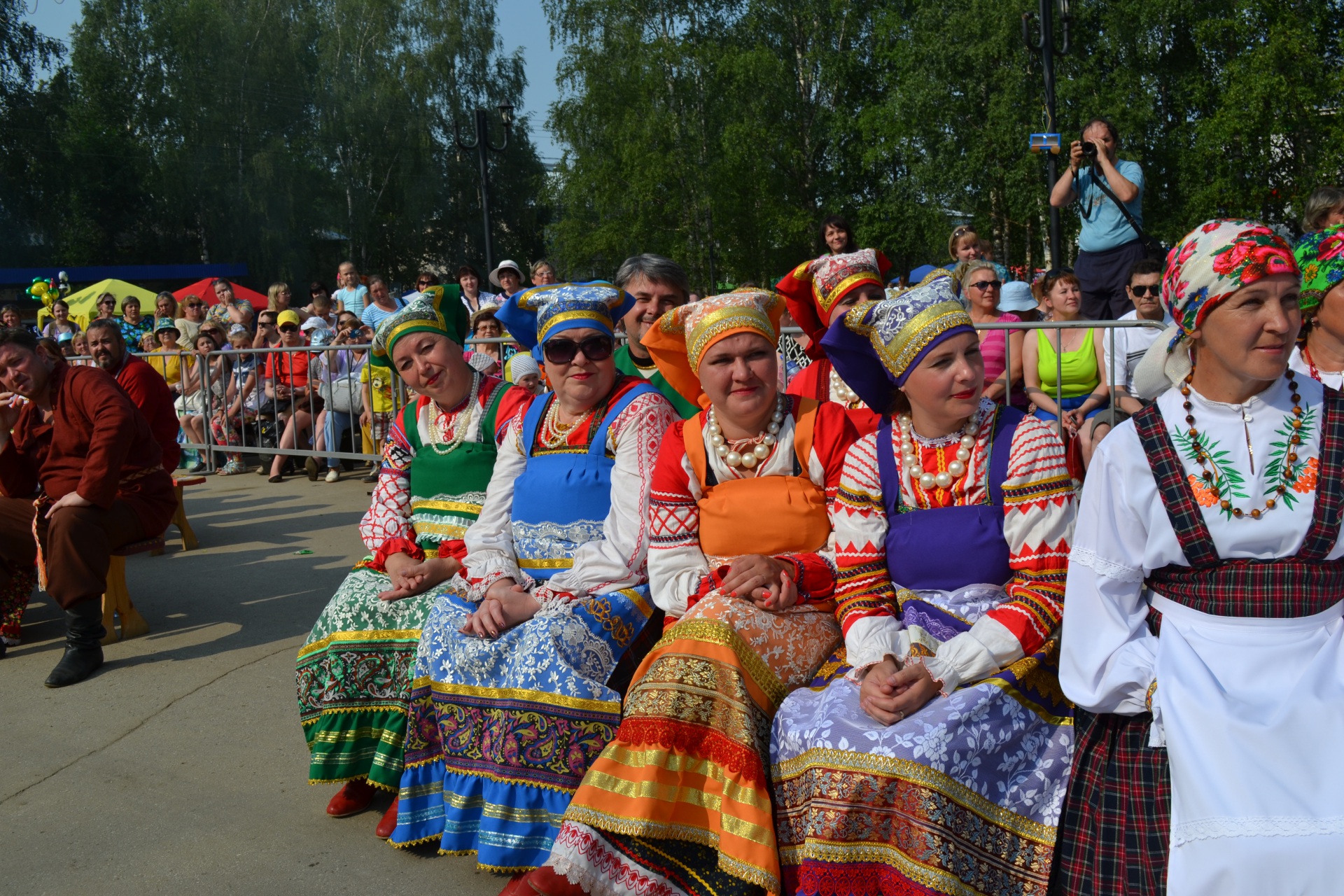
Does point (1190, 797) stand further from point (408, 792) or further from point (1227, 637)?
point (408, 792)

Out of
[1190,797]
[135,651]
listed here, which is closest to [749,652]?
[1190,797]

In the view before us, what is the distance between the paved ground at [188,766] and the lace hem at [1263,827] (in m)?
2.05

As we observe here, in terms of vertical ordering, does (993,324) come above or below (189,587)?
above

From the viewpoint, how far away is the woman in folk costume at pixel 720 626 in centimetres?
287

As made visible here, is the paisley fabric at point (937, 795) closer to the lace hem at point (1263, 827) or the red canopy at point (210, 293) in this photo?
the lace hem at point (1263, 827)

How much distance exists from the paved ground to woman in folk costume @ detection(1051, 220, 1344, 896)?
6.32 ft

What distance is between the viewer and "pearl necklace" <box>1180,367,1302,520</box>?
94.5 inches

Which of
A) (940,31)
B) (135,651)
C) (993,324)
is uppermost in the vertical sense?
(940,31)

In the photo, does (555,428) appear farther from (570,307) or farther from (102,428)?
(102,428)

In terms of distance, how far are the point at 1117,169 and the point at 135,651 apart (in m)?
6.94

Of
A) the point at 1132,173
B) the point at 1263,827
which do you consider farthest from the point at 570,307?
the point at 1132,173

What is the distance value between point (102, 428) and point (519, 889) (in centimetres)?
406

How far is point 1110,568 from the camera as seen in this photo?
100 inches

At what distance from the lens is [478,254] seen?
141 ft
